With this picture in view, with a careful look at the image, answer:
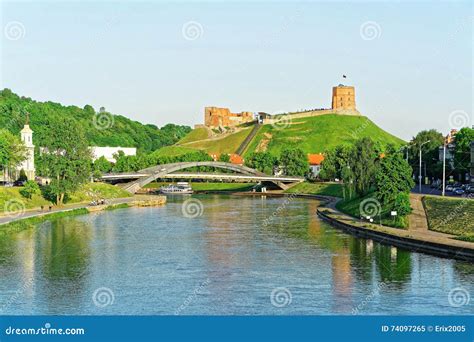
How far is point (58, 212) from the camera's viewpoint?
69.9 meters

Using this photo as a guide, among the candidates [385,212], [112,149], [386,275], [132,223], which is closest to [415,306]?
[386,275]

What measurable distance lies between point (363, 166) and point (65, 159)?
31.1 metres

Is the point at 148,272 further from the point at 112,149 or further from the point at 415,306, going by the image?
the point at 112,149

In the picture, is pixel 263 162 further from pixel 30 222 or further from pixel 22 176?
pixel 30 222

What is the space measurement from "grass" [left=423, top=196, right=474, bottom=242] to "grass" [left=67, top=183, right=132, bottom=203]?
1626 inches

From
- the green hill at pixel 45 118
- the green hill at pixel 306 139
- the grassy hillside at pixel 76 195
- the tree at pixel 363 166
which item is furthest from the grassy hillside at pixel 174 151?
the tree at pixel 363 166

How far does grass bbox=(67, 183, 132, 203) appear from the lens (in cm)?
8608

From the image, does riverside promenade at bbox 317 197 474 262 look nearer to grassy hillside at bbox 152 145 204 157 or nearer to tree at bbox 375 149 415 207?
tree at bbox 375 149 415 207

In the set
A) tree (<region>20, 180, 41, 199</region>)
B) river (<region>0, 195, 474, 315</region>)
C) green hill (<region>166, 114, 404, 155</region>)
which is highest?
green hill (<region>166, 114, 404, 155</region>)

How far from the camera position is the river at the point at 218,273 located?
3272cm

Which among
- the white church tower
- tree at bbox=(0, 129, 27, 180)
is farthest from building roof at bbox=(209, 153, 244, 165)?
tree at bbox=(0, 129, 27, 180)

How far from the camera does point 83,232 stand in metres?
58.4

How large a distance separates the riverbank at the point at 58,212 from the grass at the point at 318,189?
86.7ft
